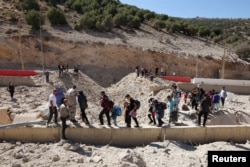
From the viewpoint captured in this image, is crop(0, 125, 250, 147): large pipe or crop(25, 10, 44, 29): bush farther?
crop(25, 10, 44, 29): bush

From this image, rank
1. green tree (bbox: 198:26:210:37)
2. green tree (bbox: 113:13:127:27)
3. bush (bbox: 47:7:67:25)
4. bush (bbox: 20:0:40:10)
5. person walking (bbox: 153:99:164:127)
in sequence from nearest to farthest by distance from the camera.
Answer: person walking (bbox: 153:99:164:127) < bush (bbox: 47:7:67:25) < bush (bbox: 20:0:40:10) < green tree (bbox: 113:13:127:27) < green tree (bbox: 198:26:210:37)

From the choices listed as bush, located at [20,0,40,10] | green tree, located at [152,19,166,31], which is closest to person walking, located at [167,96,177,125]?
bush, located at [20,0,40,10]

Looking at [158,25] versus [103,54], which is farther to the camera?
[158,25]

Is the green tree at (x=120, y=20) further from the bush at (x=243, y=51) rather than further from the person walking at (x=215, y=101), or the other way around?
the person walking at (x=215, y=101)

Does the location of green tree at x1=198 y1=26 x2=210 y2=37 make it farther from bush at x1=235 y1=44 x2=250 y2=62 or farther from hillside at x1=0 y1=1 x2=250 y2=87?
hillside at x1=0 y1=1 x2=250 y2=87

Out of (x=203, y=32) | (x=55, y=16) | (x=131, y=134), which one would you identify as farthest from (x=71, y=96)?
(x=203, y=32)

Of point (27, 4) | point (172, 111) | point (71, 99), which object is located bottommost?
point (172, 111)

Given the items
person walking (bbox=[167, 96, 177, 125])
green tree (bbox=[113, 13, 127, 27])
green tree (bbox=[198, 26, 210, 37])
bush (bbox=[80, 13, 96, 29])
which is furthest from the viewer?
green tree (bbox=[198, 26, 210, 37])

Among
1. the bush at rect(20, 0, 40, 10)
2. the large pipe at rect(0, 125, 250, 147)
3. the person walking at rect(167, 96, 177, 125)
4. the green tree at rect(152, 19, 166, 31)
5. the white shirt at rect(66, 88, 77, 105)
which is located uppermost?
the bush at rect(20, 0, 40, 10)

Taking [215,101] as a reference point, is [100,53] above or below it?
above

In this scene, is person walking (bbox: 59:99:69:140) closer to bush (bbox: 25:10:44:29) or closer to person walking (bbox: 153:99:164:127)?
person walking (bbox: 153:99:164:127)

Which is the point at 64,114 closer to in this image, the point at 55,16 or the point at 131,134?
the point at 131,134

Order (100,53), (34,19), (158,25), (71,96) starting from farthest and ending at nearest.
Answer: (158,25) < (34,19) < (100,53) < (71,96)

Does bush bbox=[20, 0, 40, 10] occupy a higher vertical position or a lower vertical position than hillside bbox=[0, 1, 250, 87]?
higher
